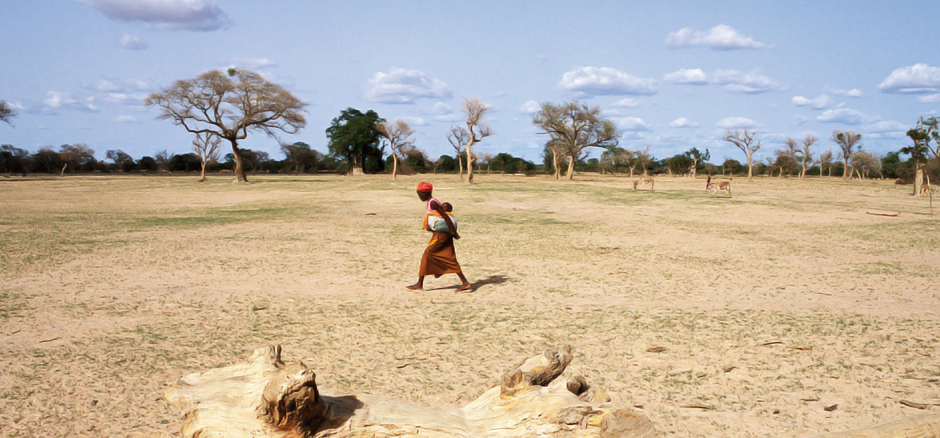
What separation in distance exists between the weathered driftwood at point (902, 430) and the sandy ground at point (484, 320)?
1.37m

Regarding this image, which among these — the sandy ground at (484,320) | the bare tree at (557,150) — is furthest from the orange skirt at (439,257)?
the bare tree at (557,150)

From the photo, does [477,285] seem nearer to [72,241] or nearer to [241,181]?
[72,241]

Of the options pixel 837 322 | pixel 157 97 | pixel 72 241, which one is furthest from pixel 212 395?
pixel 157 97

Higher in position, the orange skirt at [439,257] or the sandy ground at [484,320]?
the orange skirt at [439,257]

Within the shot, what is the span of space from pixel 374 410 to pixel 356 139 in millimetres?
65876

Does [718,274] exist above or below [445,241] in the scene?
below

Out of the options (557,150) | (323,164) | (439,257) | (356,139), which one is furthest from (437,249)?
(323,164)

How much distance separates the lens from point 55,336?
532 cm

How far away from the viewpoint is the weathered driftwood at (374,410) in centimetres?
256

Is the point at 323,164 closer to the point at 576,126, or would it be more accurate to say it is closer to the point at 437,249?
the point at 576,126

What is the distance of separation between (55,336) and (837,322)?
781 centimetres

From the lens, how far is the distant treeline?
55.8 meters

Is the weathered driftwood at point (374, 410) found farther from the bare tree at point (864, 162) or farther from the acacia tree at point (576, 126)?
the bare tree at point (864, 162)

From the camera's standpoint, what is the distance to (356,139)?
6669 centimetres
